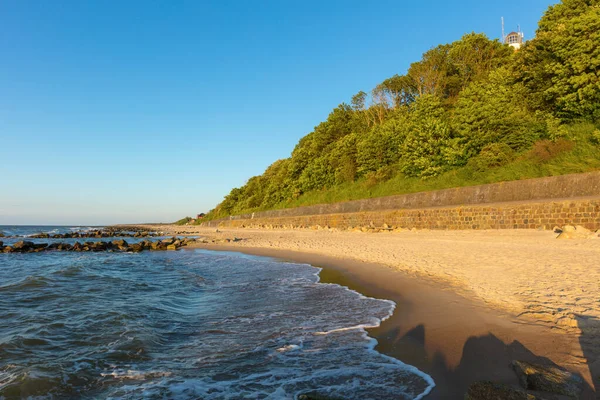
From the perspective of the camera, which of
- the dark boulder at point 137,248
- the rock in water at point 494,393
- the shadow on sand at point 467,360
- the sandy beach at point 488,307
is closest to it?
the rock in water at point 494,393

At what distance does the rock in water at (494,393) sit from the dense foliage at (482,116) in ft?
69.1

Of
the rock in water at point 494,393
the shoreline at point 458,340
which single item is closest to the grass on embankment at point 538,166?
the shoreline at point 458,340

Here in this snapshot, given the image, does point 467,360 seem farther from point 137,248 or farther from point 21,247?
point 21,247

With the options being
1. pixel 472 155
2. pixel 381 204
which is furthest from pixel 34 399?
pixel 472 155

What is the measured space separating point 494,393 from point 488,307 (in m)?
3.58

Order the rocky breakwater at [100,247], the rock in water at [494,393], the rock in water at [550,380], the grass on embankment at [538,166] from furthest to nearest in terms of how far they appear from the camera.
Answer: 1. the rocky breakwater at [100,247]
2. the grass on embankment at [538,166]
3. the rock in water at [550,380]
4. the rock in water at [494,393]

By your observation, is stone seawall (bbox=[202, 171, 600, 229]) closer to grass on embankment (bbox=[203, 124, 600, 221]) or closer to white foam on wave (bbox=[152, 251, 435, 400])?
grass on embankment (bbox=[203, 124, 600, 221])

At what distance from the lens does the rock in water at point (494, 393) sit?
8.86 feet

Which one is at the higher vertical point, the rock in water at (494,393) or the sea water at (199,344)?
the rock in water at (494,393)

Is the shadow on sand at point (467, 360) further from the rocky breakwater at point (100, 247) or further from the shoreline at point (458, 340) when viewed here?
the rocky breakwater at point (100, 247)

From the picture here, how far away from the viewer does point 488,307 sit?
591 cm

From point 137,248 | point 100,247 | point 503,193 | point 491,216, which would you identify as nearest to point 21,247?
point 100,247

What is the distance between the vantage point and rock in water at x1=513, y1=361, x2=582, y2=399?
9.66 feet

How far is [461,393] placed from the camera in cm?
330
